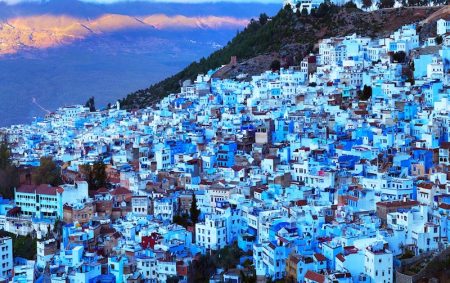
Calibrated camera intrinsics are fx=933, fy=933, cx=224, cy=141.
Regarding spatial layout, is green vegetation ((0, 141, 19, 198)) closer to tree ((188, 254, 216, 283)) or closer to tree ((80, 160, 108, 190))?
tree ((80, 160, 108, 190))

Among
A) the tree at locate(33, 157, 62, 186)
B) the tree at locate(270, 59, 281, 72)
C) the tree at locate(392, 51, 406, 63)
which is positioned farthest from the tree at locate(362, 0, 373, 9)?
the tree at locate(33, 157, 62, 186)

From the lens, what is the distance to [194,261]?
19.9 meters

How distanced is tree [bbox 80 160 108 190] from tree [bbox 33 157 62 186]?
93 centimetres

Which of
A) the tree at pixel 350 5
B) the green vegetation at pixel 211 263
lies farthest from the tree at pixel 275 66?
the green vegetation at pixel 211 263

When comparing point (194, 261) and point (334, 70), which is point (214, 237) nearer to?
point (194, 261)

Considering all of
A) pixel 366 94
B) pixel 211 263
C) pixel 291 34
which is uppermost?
pixel 291 34

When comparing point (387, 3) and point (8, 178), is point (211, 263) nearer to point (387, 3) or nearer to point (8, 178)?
point (8, 178)

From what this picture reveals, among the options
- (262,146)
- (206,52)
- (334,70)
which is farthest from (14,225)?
(206,52)

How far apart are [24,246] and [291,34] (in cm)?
2330

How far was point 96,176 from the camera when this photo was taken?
85.4 ft

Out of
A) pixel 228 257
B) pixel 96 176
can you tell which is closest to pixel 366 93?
pixel 96 176

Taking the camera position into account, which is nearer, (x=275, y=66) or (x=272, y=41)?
(x=275, y=66)

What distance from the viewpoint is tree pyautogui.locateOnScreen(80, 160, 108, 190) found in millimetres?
25869

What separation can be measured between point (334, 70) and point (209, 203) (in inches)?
507
